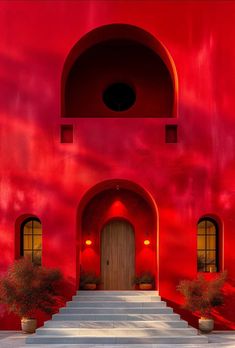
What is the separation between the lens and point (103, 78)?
18.3m

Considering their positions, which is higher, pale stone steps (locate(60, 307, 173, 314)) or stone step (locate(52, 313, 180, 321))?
pale stone steps (locate(60, 307, 173, 314))

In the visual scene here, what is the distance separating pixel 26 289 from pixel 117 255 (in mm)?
4512

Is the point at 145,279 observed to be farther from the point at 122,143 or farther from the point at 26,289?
the point at 122,143

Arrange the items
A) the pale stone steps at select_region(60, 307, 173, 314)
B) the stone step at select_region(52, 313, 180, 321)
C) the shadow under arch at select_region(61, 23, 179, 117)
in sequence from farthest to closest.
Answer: the shadow under arch at select_region(61, 23, 179, 117), the pale stone steps at select_region(60, 307, 173, 314), the stone step at select_region(52, 313, 180, 321)

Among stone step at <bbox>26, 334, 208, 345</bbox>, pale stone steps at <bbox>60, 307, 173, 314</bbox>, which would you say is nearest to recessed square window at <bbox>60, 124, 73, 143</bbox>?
pale stone steps at <bbox>60, 307, 173, 314</bbox>

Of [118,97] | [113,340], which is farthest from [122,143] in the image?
[113,340]

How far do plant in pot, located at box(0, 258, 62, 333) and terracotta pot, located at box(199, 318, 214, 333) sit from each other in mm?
4165

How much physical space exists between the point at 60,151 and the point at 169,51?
14.6ft

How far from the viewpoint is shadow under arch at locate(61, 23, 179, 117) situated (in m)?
16.2

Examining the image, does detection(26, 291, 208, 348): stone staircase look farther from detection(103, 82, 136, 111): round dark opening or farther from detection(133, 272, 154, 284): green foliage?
detection(103, 82, 136, 111): round dark opening

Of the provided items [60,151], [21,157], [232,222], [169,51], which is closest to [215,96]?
[169,51]

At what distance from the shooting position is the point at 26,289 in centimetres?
1428

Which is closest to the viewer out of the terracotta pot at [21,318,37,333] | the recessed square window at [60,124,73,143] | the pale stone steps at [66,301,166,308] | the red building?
the terracotta pot at [21,318,37,333]

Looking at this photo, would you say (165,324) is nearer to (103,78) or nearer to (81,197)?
(81,197)
